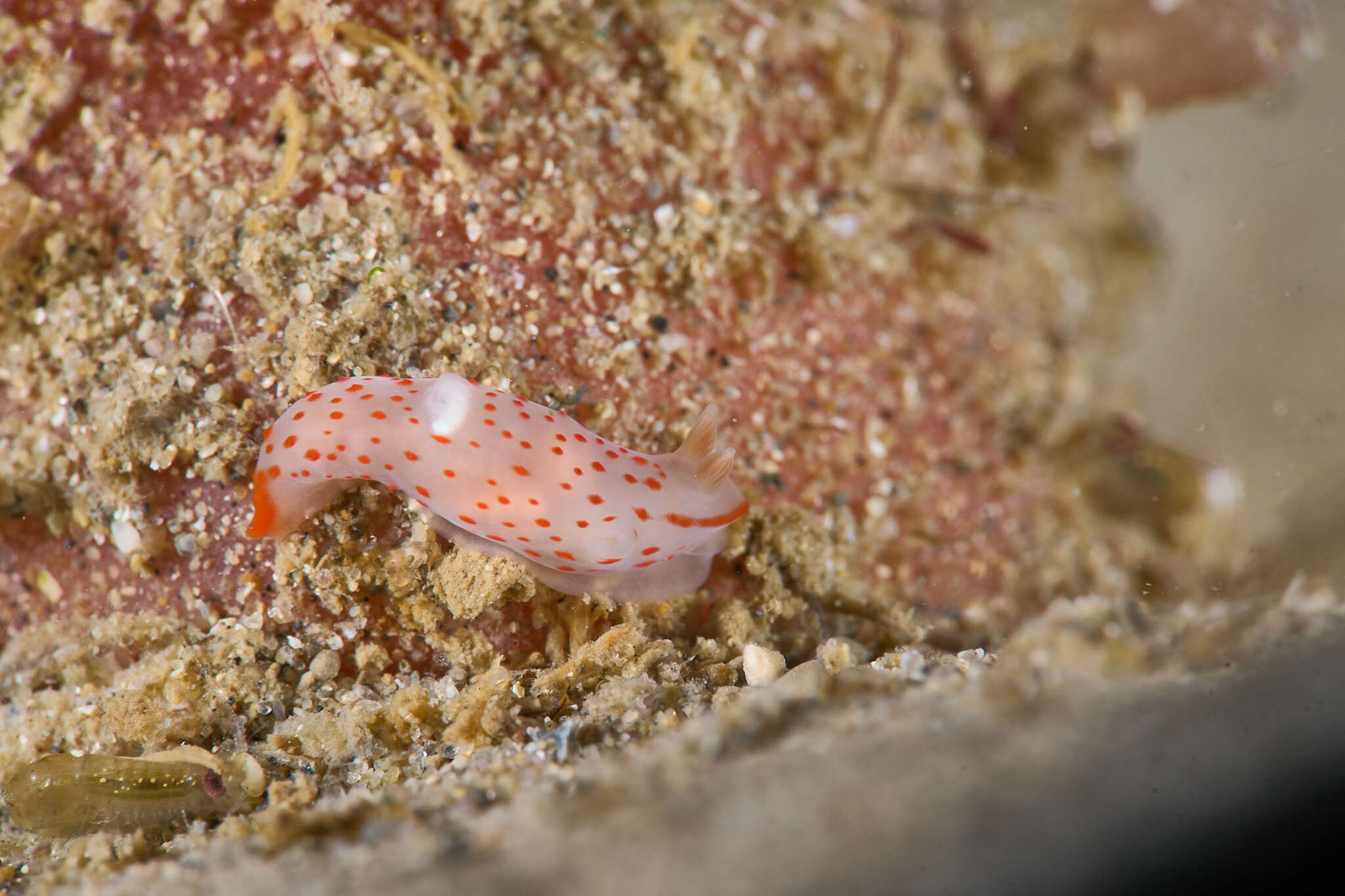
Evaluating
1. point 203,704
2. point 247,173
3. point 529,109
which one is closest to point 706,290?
point 529,109

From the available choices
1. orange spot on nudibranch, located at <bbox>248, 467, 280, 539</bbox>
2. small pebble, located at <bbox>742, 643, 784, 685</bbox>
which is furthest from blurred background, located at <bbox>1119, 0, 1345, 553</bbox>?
orange spot on nudibranch, located at <bbox>248, 467, 280, 539</bbox>

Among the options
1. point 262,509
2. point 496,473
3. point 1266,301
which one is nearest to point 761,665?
point 496,473

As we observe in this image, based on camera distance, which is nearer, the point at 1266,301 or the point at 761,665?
the point at 761,665

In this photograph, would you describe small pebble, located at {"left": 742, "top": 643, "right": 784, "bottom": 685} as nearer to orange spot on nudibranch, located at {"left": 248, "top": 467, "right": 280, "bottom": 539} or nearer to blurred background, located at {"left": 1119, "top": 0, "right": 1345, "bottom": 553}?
orange spot on nudibranch, located at {"left": 248, "top": 467, "right": 280, "bottom": 539}

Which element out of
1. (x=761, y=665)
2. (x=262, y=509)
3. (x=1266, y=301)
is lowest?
Answer: (x=262, y=509)

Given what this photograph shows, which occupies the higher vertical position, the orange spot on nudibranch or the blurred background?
the blurred background

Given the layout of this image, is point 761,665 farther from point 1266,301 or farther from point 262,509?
point 1266,301

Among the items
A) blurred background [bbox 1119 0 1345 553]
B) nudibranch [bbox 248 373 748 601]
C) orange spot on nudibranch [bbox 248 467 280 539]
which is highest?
blurred background [bbox 1119 0 1345 553]

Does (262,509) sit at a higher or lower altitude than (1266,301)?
lower

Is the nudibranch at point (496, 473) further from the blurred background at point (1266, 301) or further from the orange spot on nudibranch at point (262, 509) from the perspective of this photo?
the blurred background at point (1266, 301)

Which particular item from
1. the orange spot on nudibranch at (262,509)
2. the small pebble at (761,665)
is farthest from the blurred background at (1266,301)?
the orange spot on nudibranch at (262,509)

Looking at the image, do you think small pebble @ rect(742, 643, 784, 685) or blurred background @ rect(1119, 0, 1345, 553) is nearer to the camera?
small pebble @ rect(742, 643, 784, 685)
